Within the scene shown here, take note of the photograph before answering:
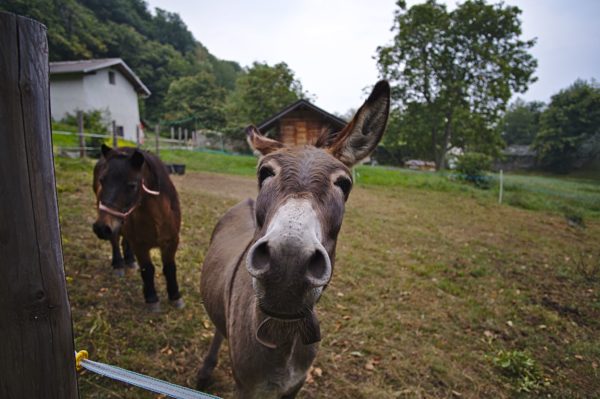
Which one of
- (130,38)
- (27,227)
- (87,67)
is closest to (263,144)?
(27,227)

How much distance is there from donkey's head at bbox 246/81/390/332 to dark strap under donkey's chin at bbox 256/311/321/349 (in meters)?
0.28

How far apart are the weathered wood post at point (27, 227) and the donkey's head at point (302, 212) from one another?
0.76 metres

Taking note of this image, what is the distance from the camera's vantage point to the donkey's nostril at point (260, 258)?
121 centimetres

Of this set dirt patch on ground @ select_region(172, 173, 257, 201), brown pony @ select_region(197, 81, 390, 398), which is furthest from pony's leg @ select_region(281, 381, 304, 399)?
dirt patch on ground @ select_region(172, 173, 257, 201)

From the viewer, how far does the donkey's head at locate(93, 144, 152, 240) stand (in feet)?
10.8

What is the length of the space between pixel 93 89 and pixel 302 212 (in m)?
31.4

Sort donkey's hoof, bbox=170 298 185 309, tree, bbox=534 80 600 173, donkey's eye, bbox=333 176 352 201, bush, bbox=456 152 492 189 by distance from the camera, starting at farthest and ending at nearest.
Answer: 1. tree, bbox=534 80 600 173
2. bush, bbox=456 152 492 189
3. donkey's hoof, bbox=170 298 185 309
4. donkey's eye, bbox=333 176 352 201

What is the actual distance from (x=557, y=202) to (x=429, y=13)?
22502 mm

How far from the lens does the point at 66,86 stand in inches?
985

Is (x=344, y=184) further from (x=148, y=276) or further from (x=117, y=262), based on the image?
(x=117, y=262)

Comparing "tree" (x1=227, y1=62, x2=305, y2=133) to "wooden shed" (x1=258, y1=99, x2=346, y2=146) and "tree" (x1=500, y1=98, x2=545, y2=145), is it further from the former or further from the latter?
"tree" (x1=500, y1=98, x2=545, y2=145)

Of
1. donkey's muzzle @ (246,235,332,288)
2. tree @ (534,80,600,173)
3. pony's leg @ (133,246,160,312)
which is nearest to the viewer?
donkey's muzzle @ (246,235,332,288)

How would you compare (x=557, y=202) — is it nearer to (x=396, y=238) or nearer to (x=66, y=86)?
(x=396, y=238)

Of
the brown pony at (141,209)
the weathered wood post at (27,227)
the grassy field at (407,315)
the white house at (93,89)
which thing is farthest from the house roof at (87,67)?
the weathered wood post at (27,227)
